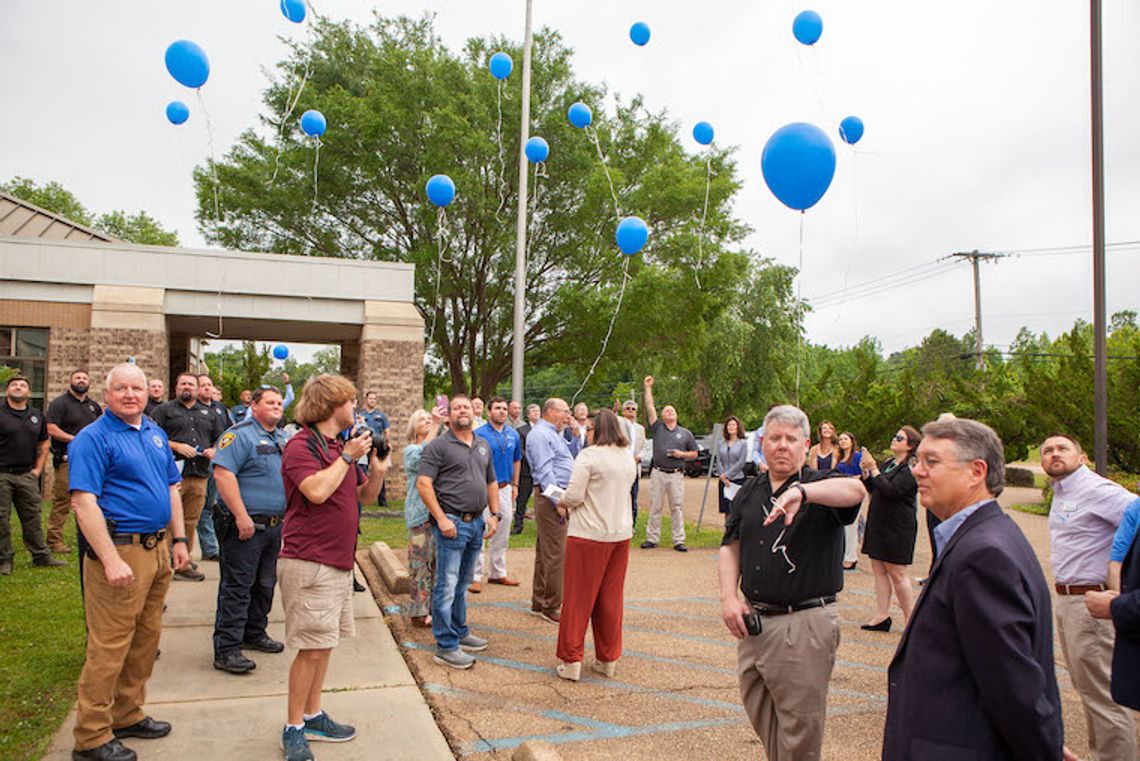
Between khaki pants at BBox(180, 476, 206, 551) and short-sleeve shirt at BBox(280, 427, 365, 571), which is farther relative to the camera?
khaki pants at BBox(180, 476, 206, 551)

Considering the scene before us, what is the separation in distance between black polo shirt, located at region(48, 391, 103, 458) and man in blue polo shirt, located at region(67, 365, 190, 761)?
541 cm

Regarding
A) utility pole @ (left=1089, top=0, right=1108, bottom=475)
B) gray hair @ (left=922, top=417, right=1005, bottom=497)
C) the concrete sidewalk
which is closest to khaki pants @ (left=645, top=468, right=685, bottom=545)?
utility pole @ (left=1089, top=0, right=1108, bottom=475)

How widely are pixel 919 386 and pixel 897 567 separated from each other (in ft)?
64.1

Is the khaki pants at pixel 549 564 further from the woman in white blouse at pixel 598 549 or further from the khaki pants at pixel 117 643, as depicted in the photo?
the khaki pants at pixel 117 643

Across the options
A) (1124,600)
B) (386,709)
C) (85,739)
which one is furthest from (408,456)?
(1124,600)

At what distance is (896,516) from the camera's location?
674 cm

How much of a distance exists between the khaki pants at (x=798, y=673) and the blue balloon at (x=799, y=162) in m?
4.65

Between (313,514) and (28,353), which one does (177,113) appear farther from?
(313,514)

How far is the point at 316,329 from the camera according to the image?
17.2 metres

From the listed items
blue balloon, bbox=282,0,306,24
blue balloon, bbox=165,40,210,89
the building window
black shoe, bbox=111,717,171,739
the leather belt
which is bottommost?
black shoe, bbox=111,717,171,739

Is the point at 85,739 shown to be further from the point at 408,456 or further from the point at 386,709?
the point at 408,456

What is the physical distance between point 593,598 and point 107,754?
2992 mm

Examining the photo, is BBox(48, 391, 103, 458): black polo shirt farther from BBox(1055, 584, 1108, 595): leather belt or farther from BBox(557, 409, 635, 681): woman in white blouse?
BBox(1055, 584, 1108, 595): leather belt

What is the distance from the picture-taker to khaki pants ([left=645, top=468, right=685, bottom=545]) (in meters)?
11.1
